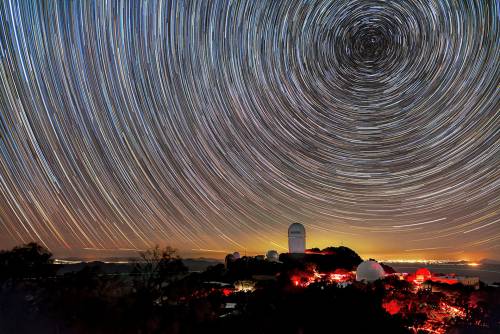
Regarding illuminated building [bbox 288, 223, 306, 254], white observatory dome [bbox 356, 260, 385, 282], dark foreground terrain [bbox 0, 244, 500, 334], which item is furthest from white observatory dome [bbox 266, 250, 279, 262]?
dark foreground terrain [bbox 0, 244, 500, 334]

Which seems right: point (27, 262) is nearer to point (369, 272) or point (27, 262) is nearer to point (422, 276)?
point (369, 272)

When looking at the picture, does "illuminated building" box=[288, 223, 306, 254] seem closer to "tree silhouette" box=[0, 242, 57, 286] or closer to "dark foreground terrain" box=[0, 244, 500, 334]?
"dark foreground terrain" box=[0, 244, 500, 334]

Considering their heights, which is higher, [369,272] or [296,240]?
[296,240]

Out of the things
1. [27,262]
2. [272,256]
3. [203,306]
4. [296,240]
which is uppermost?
[296,240]

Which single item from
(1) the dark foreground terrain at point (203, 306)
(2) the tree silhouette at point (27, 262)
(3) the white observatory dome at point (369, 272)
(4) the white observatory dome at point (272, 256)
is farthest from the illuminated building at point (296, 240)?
(2) the tree silhouette at point (27, 262)

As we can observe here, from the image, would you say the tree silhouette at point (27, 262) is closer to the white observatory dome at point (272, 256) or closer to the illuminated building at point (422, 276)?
the white observatory dome at point (272, 256)

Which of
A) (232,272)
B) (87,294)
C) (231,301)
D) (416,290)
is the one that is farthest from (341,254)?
(87,294)

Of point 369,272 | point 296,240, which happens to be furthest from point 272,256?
point 369,272
